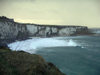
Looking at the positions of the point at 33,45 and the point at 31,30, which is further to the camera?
the point at 31,30

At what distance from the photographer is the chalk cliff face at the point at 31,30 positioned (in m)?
41.2

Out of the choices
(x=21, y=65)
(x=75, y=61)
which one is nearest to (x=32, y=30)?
(x=75, y=61)

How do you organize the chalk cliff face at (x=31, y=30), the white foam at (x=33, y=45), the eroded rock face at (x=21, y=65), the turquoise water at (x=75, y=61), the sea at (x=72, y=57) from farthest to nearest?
the chalk cliff face at (x=31, y=30)
the white foam at (x=33, y=45)
the sea at (x=72, y=57)
the turquoise water at (x=75, y=61)
the eroded rock face at (x=21, y=65)

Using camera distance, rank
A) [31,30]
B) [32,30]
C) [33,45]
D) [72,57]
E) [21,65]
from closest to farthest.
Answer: [21,65], [72,57], [33,45], [31,30], [32,30]

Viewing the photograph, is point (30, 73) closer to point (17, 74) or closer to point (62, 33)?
point (17, 74)

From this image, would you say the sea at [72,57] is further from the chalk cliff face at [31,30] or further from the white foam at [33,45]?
the chalk cliff face at [31,30]

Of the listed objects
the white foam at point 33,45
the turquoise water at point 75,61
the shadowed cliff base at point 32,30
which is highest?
the shadowed cliff base at point 32,30

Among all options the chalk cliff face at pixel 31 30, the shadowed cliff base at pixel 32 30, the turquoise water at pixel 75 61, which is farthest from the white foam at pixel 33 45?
the shadowed cliff base at pixel 32 30

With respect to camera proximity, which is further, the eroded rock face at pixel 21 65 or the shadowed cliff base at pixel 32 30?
the shadowed cliff base at pixel 32 30

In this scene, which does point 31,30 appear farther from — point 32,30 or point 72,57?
point 72,57

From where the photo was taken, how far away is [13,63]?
13.6 feet

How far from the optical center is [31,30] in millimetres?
64312

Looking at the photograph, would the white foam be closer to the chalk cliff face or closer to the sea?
the sea

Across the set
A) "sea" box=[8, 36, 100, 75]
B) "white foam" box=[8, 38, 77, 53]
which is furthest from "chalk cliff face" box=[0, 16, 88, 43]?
"sea" box=[8, 36, 100, 75]
